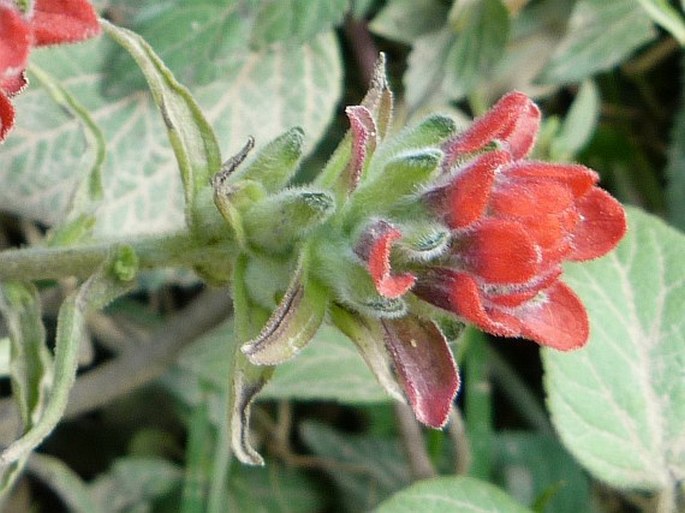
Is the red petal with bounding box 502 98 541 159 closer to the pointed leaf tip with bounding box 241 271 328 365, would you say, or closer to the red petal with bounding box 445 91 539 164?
the red petal with bounding box 445 91 539 164

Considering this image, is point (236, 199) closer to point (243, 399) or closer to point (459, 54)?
point (243, 399)

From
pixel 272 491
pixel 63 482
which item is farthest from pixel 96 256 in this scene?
pixel 272 491

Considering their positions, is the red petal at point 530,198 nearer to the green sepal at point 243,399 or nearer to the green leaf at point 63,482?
the green sepal at point 243,399

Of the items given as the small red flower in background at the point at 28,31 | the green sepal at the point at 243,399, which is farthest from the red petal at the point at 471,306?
the small red flower in background at the point at 28,31

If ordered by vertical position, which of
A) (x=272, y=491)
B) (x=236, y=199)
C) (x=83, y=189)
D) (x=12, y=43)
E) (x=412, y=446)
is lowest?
(x=272, y=491)

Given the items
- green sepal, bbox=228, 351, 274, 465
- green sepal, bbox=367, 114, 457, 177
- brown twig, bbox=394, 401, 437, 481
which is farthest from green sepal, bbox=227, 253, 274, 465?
brown twig, bbox=394, 401, 437, 481

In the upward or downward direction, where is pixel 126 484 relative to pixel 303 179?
downward
